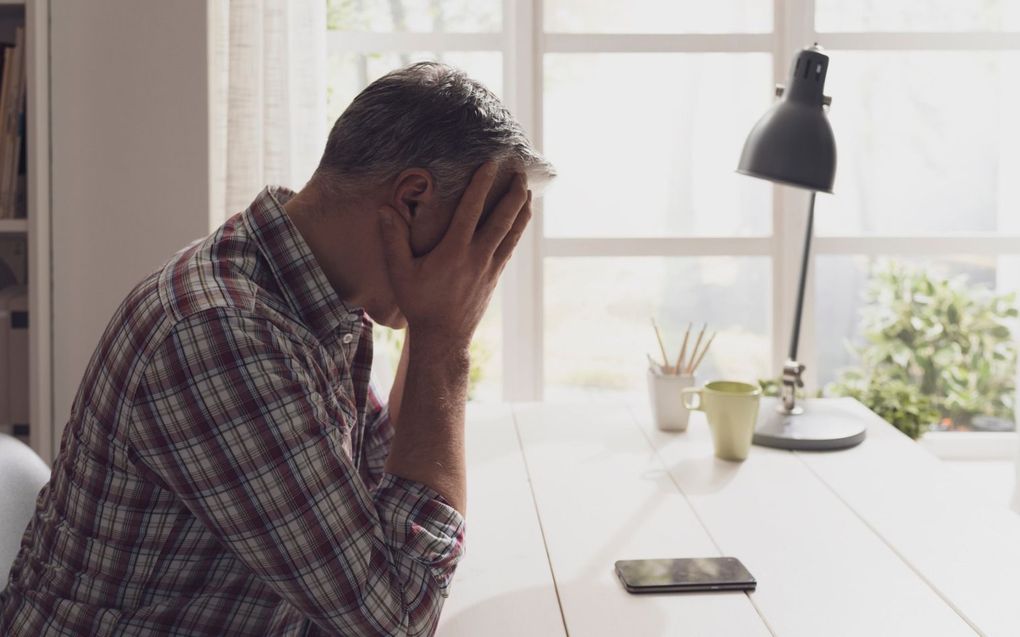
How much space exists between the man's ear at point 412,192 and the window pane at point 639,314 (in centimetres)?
214

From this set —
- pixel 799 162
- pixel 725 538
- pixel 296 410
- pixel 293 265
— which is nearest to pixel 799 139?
pixel 799 162

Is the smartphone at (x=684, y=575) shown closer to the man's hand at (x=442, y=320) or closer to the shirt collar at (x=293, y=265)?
the man's hand at (x=442, y=320)

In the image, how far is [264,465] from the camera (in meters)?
0.91

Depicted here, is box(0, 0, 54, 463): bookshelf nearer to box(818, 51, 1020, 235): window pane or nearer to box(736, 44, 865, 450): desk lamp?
box(736, 44, 865, 450): desk lamp

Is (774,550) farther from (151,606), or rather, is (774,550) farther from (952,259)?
(952,259)

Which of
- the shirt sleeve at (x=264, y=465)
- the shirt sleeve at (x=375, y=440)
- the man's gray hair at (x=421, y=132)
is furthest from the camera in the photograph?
the shirt sleeve at (x=375, y=440)

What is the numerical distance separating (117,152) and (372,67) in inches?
38.3

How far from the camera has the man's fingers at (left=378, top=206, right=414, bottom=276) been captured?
106cm

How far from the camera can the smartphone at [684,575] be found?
1.12 meters

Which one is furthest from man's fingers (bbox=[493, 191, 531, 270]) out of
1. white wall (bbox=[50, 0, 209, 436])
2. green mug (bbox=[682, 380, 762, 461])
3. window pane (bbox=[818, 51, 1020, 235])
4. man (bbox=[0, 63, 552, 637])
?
window pane (bbox=[818, 51, 1020, 235])

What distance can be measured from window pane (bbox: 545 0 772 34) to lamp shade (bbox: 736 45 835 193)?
138cm

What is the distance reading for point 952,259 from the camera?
3266mm

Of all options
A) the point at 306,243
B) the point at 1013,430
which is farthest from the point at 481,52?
the point at 306,243

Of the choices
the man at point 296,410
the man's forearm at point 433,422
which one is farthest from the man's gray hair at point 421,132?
the man's forearm at point 433,422
